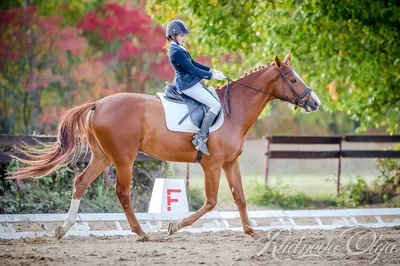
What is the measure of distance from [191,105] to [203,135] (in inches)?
16.9

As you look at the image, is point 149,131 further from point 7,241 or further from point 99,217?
point 7,241

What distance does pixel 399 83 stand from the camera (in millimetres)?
14719

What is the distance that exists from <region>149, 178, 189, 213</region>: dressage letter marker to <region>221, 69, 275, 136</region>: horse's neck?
145cm

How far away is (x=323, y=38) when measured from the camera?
45.7 feet

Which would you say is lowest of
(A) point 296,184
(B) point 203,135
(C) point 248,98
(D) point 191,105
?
(A) point 296,184

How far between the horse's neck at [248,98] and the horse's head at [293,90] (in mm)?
140

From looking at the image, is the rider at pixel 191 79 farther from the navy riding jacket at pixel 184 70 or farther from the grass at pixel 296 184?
the grass at pixel 296 184

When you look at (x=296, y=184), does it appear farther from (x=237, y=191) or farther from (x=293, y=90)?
(x=237, y=191)

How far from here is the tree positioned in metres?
13.6

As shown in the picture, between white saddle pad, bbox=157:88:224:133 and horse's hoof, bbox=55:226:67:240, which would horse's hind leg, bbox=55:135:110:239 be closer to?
horse's hoof, bbox=55:226:67:240

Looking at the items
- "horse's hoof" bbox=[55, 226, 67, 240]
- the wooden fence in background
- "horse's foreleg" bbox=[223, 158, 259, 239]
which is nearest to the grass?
the wooden fence in background

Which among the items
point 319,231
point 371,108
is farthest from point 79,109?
point 371,108

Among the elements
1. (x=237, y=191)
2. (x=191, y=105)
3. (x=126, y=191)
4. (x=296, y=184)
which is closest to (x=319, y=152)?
(x=296, y=184)

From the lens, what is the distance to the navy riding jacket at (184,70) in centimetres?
845
